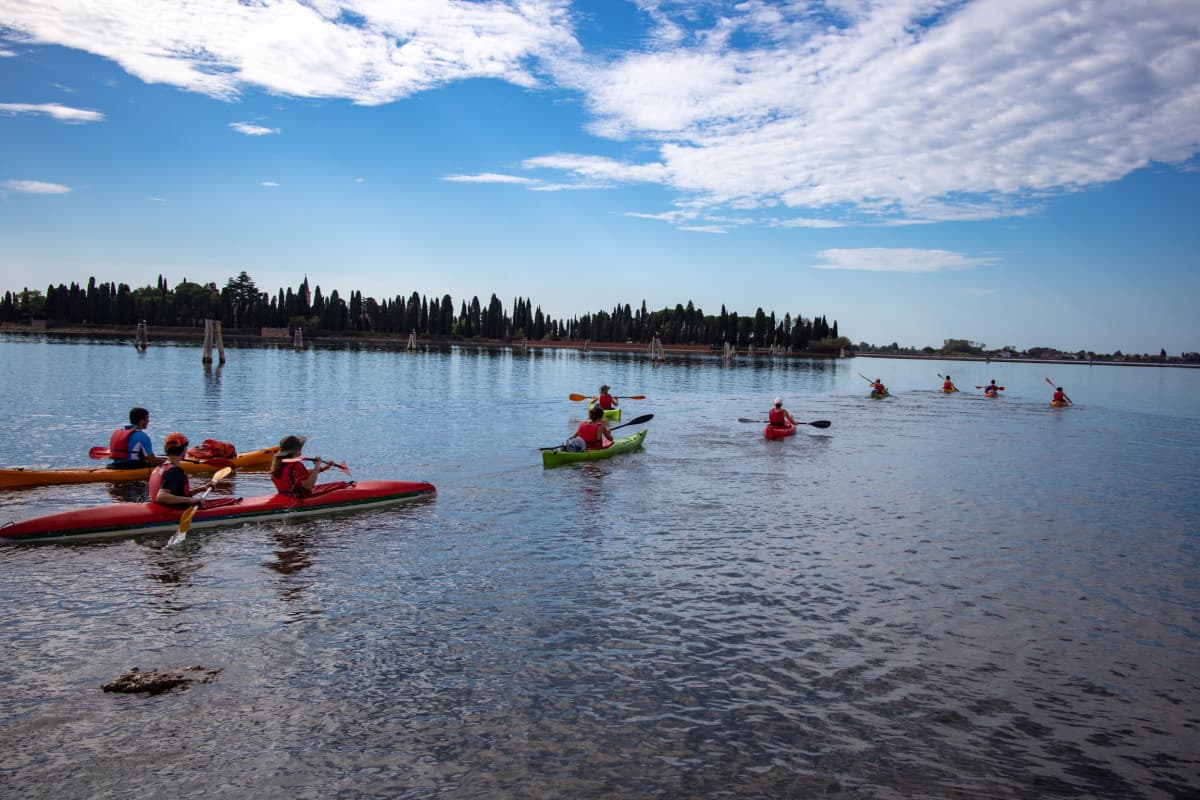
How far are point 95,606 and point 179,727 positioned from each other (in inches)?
166

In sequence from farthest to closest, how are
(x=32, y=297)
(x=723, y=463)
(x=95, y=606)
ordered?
(x=32, y=297), (x=723, y=463), (x=95, y=606)

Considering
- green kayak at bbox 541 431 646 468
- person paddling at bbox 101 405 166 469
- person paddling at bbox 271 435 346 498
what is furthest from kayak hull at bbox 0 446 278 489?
green kayak at bbox 541 431 646 468

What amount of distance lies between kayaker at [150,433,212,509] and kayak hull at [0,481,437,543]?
16 cm

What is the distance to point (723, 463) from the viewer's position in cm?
2538

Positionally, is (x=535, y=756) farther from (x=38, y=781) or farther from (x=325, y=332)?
(x=325, y=332)

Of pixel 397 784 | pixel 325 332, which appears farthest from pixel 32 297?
pixel 397 784

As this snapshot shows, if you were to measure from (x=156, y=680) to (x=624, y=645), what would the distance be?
208 inches

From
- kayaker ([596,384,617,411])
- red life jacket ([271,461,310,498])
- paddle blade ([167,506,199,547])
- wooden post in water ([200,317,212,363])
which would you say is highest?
wooden post in water ([200,317,212,363])

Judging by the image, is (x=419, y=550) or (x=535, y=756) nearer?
(x=535, y=756)

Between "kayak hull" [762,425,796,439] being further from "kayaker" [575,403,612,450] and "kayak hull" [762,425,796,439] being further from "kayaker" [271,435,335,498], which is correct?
"kayaker" [271,435,335,498]

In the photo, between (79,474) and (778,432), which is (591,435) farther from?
(79,474)

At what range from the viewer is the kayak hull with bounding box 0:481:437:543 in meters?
13.2

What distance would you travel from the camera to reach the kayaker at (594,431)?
24141mm

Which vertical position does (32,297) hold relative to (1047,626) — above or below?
above
